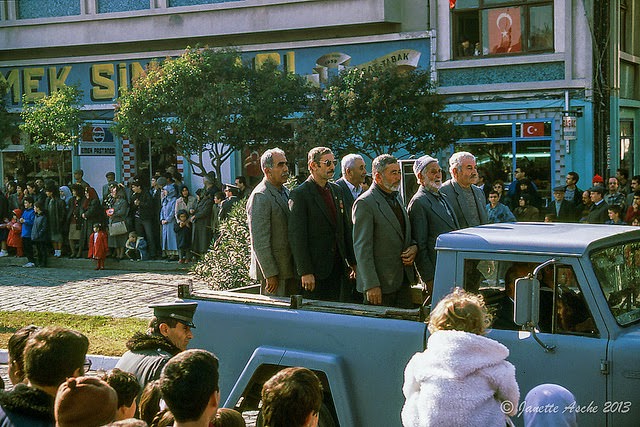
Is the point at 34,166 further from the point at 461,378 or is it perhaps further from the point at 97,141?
the point at 461,378

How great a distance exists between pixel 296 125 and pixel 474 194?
11862 mm

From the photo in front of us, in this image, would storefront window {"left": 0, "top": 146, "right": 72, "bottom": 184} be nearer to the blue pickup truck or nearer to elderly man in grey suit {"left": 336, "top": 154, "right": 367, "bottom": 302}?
elderly man in grey suit {"left": 336, "top": 154, "right": 367, "bottom": 302}

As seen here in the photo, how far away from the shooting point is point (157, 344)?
5305 mm

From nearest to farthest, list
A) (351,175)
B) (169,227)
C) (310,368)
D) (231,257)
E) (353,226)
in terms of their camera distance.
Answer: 1. (310,368)
2. (353,226)
3. (351,175)
4. (231,257)
5. (169,227)

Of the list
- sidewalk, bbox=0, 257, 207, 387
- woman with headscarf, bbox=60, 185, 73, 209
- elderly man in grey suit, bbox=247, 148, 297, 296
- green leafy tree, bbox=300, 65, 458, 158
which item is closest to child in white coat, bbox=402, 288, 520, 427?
elderly man in grey suit, bbox=247, 148, 297, 296

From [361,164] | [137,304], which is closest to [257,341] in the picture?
[361,164]

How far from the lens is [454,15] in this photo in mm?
22625

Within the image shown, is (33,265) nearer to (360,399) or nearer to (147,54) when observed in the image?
(147,54)

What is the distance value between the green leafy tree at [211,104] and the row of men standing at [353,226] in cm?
1151

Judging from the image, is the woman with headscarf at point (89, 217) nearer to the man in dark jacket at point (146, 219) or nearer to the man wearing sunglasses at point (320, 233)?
the man in dark jacket at point (146, 219)

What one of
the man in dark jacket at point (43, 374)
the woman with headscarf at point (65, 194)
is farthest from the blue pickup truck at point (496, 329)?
the woman with headscarf at point (65, 194)

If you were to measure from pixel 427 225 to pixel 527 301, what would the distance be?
2185 mm

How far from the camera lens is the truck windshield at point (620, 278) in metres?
5.46

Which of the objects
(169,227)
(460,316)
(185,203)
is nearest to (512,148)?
(185,203)
